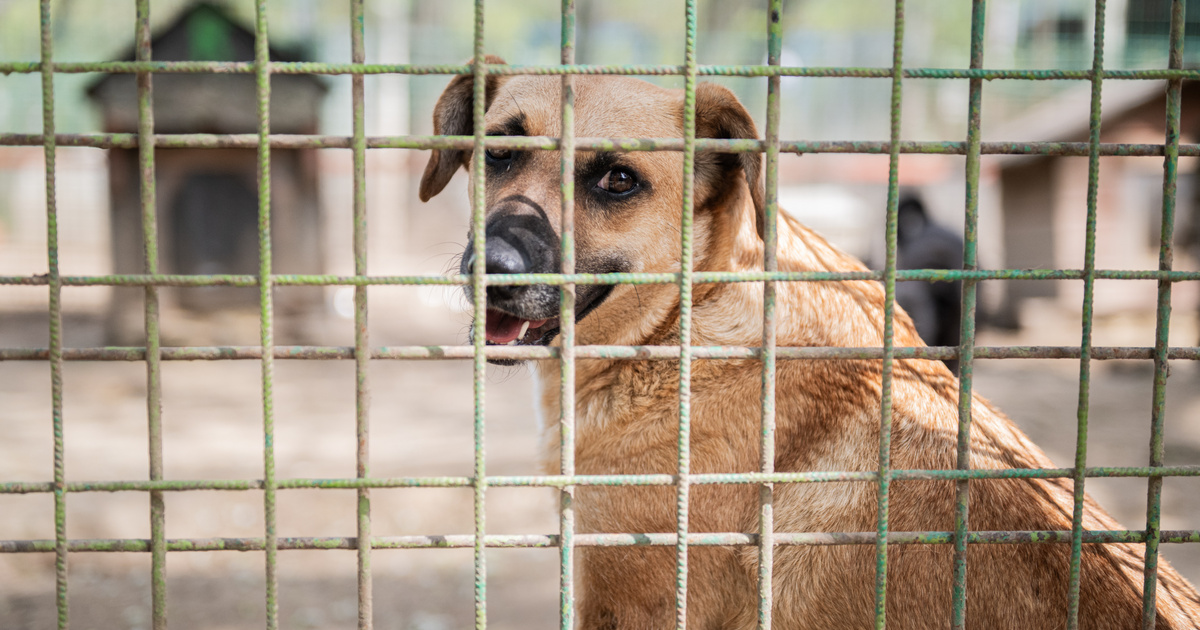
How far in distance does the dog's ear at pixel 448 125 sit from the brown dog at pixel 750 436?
336 mm

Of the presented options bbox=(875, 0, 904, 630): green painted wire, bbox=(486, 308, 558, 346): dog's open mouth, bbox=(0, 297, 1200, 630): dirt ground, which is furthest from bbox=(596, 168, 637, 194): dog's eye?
bbox=(875, 0, 904, 630): green painted wire

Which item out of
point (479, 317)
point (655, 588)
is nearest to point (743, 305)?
point (655, 588)

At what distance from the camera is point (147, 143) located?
4.98 feet

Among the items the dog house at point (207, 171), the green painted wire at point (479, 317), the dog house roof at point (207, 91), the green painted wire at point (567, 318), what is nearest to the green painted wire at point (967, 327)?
the green painted wire at point (567, 318)

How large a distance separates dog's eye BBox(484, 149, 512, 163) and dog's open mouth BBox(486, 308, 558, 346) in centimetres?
64

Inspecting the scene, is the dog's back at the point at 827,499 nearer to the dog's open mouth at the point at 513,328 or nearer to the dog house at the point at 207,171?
the dog's open mouth at the point at 513,328

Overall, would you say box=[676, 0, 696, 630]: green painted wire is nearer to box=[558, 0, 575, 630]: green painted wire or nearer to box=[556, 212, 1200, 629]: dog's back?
box=[558, 0, 575, 630]: green painted wire

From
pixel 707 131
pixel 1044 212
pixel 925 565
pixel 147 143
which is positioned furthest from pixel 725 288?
pixel 1044 212

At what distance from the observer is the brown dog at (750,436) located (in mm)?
1962

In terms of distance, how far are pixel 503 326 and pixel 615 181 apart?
0.62 metres

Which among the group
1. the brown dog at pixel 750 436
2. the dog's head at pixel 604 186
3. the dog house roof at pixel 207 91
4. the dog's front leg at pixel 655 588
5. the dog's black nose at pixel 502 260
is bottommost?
the dog's front leg at pixel 655 588

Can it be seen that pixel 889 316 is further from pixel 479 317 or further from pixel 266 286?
pixel 266 286

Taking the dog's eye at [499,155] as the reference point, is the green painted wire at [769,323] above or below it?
below

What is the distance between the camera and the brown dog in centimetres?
196
